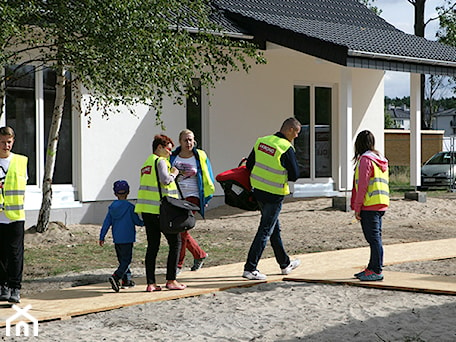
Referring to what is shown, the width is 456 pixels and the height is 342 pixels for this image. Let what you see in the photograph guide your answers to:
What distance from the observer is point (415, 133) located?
72.3ft

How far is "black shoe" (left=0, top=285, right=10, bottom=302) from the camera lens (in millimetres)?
8461

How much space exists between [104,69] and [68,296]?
3.38 meters

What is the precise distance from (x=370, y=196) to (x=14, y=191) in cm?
388

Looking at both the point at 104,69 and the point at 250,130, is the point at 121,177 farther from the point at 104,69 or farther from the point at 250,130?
the point at 104,69

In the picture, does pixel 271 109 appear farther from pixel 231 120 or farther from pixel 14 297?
pixel 14 297

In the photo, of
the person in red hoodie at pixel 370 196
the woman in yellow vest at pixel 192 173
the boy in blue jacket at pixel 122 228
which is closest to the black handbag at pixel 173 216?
the boy in blue jacket at pixel 122 228

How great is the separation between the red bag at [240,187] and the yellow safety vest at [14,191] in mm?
2471

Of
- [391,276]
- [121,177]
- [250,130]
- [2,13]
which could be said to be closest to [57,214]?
[121,177]

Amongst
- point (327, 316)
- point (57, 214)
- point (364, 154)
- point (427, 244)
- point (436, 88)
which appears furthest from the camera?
point (436, 88)

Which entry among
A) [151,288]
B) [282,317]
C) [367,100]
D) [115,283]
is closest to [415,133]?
[367,100]

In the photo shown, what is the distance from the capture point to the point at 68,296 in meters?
8.96

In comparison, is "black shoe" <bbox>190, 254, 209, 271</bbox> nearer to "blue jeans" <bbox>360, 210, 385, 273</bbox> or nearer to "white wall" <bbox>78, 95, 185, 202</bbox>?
"blue jeans" <bbox>360, 210, 385, 273</bbox>

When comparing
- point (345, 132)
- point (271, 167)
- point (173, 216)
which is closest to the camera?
point (173, 216)

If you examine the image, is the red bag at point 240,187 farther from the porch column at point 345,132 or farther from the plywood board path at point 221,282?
the porch column at point 345,132
